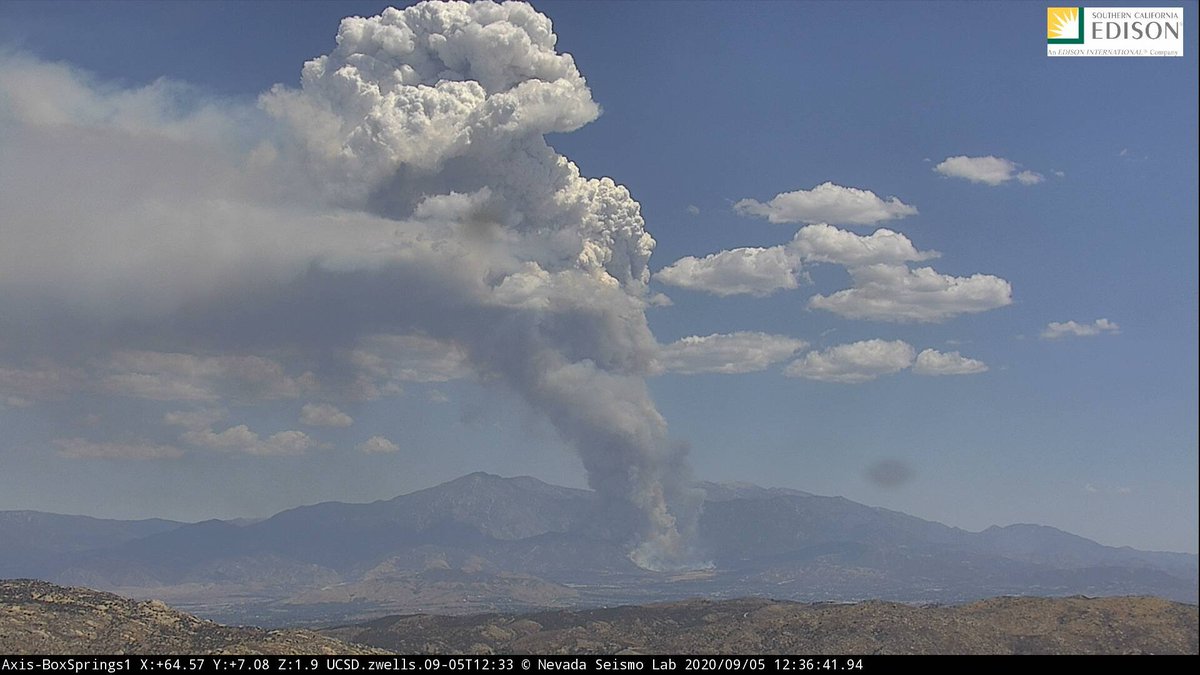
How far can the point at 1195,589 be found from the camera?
15288cm
